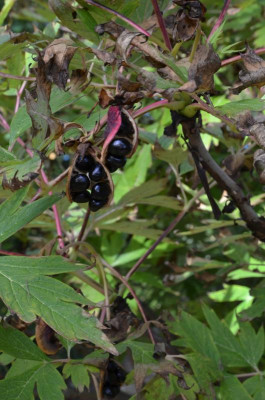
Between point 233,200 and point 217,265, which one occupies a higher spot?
point 233,200

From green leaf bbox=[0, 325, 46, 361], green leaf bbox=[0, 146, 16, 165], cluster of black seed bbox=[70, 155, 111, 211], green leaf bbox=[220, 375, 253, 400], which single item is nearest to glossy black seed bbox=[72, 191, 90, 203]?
cluster of black seed bbox=[70, 155, 111, 211]

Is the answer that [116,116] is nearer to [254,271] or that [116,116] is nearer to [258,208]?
[254,271]

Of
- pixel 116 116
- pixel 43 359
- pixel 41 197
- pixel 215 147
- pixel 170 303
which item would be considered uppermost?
pixel 116 116

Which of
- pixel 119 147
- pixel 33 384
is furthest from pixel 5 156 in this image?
pixel 33 384

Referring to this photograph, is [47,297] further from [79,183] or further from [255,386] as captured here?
[255,386]

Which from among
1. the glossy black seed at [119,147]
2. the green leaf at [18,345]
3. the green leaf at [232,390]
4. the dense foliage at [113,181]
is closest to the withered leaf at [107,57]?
the dense foliage at [113,181]

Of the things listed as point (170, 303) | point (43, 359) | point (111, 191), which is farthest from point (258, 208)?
point (111, 191)

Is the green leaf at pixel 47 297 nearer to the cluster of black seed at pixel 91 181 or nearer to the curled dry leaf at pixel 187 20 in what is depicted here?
the cluster of black seed at pixel 91 181
